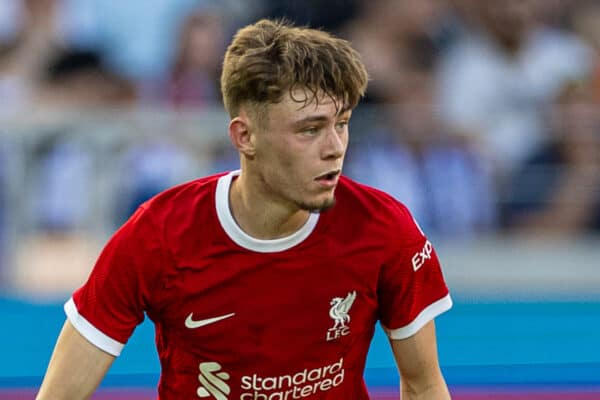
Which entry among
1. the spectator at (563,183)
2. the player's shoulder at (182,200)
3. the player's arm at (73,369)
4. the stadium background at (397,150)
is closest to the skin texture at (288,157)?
the player's shoulder at (182,200)

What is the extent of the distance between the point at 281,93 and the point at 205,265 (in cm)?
46

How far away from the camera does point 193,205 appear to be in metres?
2.72

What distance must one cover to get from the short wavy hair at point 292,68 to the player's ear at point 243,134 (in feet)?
0.15

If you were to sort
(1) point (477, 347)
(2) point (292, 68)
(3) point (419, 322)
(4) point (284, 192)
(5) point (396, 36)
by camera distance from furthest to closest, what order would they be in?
1. (5) point (396, 36)
2. (1) point (477, 347)
3. (3) point (419, 322)
4. (4) point (284, 192)
5. (2) point (292, 68)

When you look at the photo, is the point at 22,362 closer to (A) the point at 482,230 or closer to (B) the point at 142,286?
(B) the point at 142,286

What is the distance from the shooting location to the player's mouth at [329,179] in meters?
2.53

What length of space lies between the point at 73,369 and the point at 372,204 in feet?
2.62

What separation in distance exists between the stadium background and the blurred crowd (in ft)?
0.04

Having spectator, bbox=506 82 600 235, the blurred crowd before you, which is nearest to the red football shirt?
the blurred crowd

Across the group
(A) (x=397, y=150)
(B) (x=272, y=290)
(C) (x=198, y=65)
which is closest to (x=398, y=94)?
(A) (x=397, y=150)

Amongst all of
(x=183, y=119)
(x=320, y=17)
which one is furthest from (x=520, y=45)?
(x=183, y=119)

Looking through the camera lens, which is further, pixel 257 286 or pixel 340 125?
pixel 257 286

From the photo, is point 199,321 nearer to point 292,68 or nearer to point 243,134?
point 243,134

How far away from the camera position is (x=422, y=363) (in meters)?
2.72
